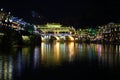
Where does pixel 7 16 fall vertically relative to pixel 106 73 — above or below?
above

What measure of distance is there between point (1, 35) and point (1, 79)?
53.1 meters

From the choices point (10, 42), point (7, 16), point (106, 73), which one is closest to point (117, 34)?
point (7, 16)

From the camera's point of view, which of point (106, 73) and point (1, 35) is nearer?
point (106, 73)

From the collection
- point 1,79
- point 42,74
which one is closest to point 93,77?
point 42,74

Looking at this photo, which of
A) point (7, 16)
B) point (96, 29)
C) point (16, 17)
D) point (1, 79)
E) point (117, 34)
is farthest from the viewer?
point (96, 29)

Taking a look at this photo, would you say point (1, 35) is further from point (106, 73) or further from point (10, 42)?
point (106, 73)

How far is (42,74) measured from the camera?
62.1ft

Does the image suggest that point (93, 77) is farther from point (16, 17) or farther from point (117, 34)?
point (117, 34)

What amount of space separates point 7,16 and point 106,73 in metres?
87.2

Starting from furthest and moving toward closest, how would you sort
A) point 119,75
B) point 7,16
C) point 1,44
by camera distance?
1. point 7,16
2. point 1,44
3. point 119,75

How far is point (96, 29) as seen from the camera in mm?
166250

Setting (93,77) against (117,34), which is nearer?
(93,77)

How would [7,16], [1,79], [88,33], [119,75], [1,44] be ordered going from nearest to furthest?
1. [1,79]
2. [119,75]
3. [1,44]
4. [7,16]
5. [88,33]

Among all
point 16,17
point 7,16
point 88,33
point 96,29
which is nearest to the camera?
point 7,16
